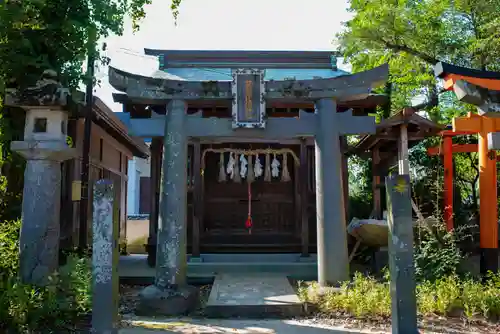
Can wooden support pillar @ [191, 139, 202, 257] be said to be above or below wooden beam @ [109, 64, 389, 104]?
below

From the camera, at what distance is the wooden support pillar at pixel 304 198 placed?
12055 millimetres

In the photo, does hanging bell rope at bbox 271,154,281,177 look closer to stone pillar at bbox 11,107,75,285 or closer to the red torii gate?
the red torii gate

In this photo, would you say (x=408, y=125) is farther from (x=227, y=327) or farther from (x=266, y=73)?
(x=227, y=327)

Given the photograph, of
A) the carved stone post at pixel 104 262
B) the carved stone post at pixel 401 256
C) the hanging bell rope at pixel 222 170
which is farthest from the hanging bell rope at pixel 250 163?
the carved stone post at pixel 401 256

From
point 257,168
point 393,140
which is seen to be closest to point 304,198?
point 257,168

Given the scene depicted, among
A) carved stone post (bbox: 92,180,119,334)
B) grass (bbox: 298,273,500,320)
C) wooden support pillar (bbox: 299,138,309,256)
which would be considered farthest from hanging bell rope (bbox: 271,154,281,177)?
carved stone post (bbox: 92,180,119,334)

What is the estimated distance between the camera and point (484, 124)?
960 cm

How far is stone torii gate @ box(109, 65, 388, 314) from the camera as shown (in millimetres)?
7996

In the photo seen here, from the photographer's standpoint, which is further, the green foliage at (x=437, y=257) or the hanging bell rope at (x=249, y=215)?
the hanging bell rope at (x=249, y=215)

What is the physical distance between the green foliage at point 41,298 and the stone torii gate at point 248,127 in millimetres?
1363

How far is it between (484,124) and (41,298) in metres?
9.17

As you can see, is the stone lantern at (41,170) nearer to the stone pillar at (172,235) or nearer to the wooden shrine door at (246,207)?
the stone pillar at (172,235)

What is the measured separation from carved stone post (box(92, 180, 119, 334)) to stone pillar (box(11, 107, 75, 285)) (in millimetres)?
2292

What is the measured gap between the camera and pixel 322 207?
27.1 feet
